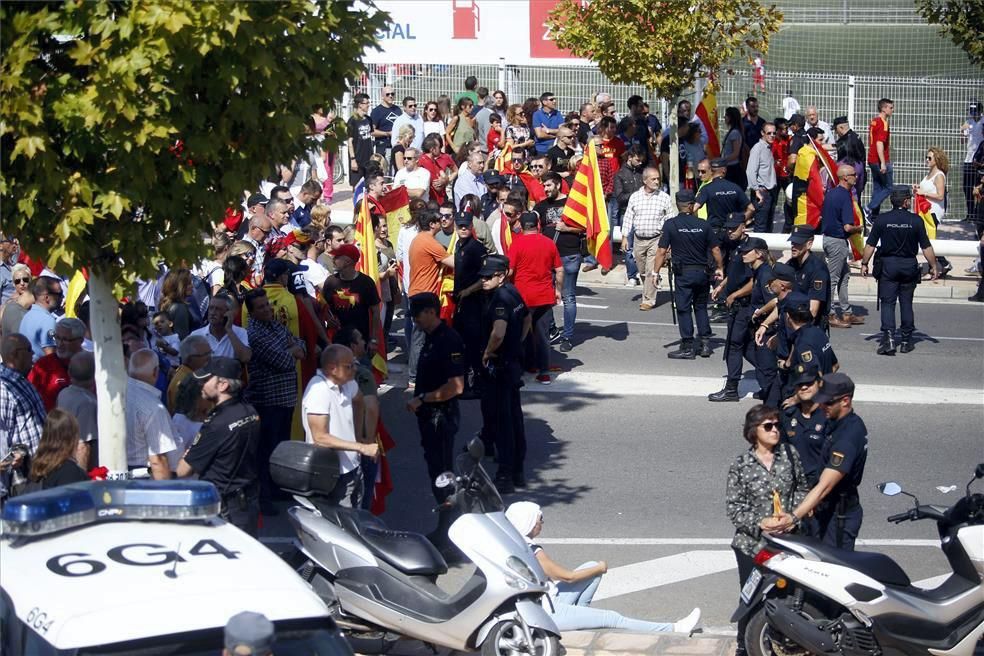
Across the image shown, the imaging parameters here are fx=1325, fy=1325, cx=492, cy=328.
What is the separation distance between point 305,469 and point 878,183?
17.9m

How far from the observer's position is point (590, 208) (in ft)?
53.8

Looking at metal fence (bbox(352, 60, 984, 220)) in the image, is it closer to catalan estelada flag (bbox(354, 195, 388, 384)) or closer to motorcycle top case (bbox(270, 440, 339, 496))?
catalan estelada flag (bbox(354, 195, 388, 384))

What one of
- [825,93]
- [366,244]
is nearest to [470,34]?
[825,93]

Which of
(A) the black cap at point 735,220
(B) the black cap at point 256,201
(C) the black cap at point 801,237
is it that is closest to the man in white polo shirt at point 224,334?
(B) the black cap at point 256,201

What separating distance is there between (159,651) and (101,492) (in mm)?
1020

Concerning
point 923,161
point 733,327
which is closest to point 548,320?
point 733,327

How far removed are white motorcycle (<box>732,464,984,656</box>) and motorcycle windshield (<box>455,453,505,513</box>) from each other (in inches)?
60.2

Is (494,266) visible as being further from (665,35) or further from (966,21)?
(966,21)

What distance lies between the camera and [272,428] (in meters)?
10.4

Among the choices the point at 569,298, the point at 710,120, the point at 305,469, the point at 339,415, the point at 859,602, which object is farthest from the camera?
the point at 710,120

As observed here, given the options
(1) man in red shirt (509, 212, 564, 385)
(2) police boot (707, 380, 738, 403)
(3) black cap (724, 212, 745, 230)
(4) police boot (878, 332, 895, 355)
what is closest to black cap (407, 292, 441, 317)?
(1) man in red shirt (509, 212, 564, 385)

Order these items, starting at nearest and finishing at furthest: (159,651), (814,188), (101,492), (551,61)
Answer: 1. (159,651)
2. (101,492)
3. (814,188)
4. (551,61)

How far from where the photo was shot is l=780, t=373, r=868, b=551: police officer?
7977 mm

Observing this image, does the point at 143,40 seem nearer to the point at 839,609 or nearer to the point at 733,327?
the point at 839,609
